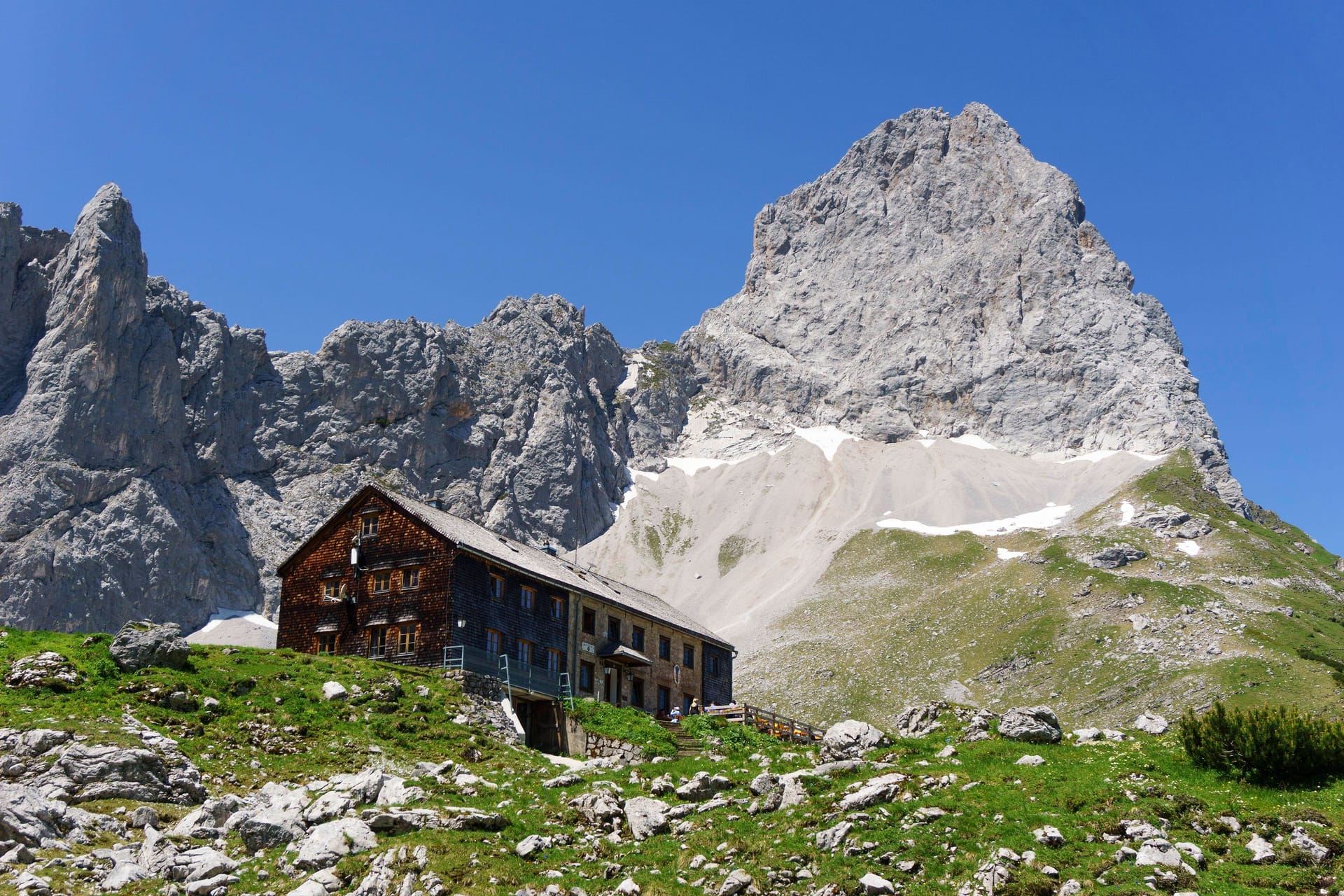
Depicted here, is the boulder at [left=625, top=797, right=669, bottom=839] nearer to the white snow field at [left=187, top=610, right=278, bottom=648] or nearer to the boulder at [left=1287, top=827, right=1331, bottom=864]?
the boulder at [left=1287, top=827, right=1331, bottom=864]

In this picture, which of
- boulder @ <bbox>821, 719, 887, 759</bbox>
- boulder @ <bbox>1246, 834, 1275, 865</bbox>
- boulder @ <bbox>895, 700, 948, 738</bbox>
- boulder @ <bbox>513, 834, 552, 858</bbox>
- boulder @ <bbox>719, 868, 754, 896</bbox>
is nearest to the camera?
boulder @ <bbox>1246, 834, 1275, 865</bbox>

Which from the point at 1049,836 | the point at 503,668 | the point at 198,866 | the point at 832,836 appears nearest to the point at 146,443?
the point at 503,668

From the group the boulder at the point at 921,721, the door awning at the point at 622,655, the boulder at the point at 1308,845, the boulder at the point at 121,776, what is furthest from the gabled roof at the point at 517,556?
the boulder at the point at 1308,845

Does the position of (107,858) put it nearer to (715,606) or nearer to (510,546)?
(510,546)

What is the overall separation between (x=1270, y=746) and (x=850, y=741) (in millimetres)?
11806

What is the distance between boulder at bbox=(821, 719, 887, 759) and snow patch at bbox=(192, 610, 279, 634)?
13725 cm

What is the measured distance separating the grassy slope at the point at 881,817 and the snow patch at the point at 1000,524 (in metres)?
156

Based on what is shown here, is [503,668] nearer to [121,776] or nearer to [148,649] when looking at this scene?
[148,649]

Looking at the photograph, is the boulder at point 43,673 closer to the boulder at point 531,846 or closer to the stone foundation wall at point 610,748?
the boulder at point 531,846

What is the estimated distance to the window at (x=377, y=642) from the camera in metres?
55.3

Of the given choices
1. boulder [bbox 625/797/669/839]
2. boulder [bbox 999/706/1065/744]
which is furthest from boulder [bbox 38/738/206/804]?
boulder [bbox 999/706/1065/744]

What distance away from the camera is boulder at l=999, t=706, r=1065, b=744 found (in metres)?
33.5

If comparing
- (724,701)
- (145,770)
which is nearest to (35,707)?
(145,770)

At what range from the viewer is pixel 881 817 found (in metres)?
26.6
